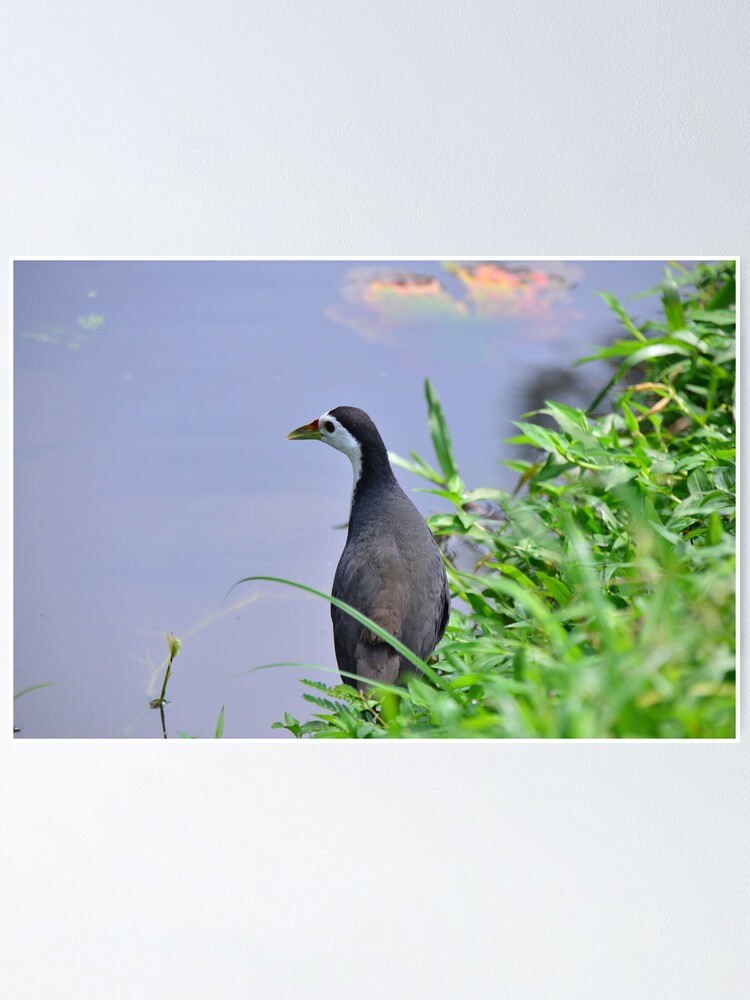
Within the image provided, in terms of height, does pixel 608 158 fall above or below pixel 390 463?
above

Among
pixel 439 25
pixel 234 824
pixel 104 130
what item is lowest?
pixel 234 824

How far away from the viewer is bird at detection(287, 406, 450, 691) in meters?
1.78

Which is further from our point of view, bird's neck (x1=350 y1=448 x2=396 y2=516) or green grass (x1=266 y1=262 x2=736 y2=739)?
bird's neck (x1=350 y1=448 x2=396 y2=516)

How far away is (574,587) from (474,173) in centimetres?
73

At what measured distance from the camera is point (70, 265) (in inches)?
70.4

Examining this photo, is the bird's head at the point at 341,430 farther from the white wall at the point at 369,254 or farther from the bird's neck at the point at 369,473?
the white wall at the point at 369,254

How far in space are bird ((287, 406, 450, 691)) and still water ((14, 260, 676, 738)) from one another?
0.08 feet

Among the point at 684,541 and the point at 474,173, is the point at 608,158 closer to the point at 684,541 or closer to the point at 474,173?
the point at 474,173

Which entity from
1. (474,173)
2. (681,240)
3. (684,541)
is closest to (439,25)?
(474,173)

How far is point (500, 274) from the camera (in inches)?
71.9

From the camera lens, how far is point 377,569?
184cm

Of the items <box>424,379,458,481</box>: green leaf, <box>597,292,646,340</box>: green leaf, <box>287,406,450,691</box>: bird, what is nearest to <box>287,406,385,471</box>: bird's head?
<box>287,406,450,691</box>: bird

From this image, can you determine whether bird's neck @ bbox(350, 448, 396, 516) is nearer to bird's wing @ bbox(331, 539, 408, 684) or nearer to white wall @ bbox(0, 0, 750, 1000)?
bird's wing @ bbox(331, 539, 408, 684)

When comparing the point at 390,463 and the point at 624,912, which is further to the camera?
the point at 390,463
